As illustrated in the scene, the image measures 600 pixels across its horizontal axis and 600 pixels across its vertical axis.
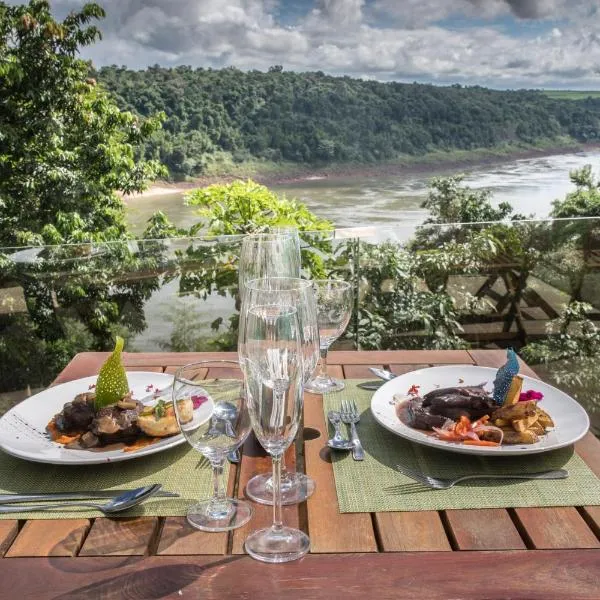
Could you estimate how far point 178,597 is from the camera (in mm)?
690

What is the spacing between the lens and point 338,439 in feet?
3.41

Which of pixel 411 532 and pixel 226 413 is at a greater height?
pixel 226 413

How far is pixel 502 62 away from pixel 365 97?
4880 millimetres

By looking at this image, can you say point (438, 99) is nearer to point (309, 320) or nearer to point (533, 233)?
point (533, 233)

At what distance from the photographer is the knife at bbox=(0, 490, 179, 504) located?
87 centimetres

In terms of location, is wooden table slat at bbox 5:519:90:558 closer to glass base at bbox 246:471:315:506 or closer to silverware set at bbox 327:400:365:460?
glass base at bbox 246:471:315:506

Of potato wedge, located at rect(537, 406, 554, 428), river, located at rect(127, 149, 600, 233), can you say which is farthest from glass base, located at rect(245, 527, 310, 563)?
river, located at rect(127, 149, 600, 233)

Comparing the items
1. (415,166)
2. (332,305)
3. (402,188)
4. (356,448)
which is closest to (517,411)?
(356,448)

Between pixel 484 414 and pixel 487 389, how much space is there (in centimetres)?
18

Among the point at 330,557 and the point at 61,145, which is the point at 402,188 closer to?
the point at 61,145

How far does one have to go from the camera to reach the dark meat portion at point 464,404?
1.04 meters

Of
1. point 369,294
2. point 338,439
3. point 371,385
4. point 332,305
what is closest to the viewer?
point 338,439

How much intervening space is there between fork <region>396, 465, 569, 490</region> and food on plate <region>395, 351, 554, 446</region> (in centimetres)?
5

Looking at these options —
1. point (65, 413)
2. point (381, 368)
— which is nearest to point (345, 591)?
point (65, 413)
